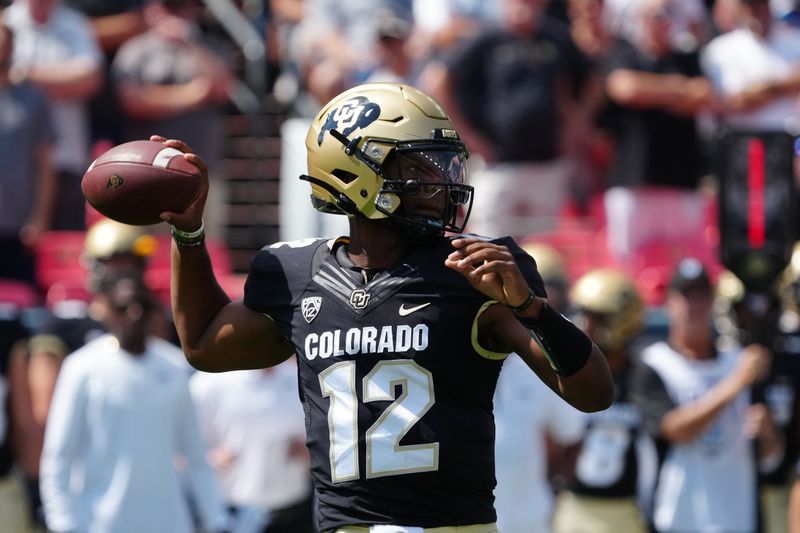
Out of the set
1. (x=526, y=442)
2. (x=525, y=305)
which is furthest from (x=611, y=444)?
(x=525, y=305)

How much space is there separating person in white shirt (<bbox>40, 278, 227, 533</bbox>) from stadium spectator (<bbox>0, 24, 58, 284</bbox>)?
72.4 inches

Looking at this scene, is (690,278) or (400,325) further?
(690,278)

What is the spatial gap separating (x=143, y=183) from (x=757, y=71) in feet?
20.2

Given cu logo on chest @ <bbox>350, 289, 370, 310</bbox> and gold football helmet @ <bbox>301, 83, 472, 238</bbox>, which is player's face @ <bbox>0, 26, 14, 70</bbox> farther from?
cu logo on chest @ <bbox>350, 289, 370, 310</bbox>

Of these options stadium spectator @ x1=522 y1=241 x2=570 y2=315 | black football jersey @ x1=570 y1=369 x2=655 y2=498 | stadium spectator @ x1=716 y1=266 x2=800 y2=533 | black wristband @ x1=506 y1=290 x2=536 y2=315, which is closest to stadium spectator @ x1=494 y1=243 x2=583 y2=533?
black football jersey @ x1=570 y1=369 x2=655 y2=498

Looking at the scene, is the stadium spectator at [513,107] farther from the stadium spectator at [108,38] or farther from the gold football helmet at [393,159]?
the gold football helmet at [393,159]

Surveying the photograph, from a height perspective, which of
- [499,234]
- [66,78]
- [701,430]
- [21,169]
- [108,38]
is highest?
[108,38]

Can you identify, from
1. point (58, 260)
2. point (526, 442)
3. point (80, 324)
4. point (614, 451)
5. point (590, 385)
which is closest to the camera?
point (590, 385)

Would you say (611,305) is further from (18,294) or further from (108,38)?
(108,38)

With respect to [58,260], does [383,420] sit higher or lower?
lower

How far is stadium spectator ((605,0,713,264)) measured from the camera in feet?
30.5

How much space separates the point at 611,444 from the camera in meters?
7.72

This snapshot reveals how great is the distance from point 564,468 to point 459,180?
3949 mm

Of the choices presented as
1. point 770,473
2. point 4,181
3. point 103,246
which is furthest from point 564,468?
point 4,181
